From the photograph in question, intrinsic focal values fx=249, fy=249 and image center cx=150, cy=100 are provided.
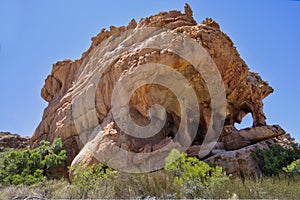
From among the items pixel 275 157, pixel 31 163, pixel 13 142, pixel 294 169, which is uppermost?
pixel 13 142

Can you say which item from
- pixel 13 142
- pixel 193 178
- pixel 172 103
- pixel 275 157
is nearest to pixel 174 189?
pixel 193 178

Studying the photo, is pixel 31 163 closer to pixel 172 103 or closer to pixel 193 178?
pixel 172 103

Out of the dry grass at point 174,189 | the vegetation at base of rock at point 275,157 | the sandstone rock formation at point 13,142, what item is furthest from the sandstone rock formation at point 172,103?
the sandstone rock formation at point 13,142

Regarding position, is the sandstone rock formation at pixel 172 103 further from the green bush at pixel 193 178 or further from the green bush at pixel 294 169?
the green bush at pixel 193 178

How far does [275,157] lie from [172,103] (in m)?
6.45

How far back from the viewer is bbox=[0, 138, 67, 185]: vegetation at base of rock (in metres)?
14.6

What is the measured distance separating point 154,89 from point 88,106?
577 cm

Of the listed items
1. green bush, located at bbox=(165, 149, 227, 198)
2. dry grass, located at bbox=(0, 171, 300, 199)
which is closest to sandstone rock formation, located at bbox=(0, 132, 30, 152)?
dry grass, located at bbox=(0, 171, 300, 199)

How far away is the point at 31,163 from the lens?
15.8 meters

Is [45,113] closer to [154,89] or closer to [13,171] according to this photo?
[13,171]

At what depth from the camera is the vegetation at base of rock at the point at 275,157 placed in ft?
40.7

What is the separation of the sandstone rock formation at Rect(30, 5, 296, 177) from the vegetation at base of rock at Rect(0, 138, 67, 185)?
1495mm

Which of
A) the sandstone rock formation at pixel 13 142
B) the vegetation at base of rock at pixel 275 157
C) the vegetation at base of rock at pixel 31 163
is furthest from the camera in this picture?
the sandstone rock formation at pixel 13 142

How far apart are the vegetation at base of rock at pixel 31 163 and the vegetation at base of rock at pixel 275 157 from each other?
39.1 ft
